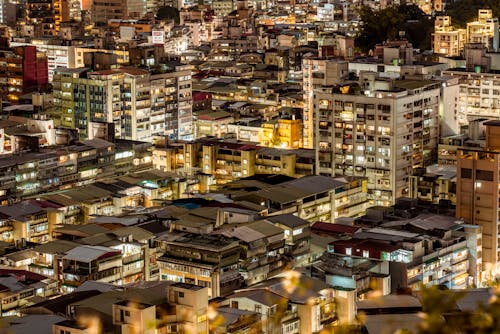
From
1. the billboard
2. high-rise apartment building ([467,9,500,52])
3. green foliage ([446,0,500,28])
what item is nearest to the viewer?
high-rise apartment building ([467,9,500,52])

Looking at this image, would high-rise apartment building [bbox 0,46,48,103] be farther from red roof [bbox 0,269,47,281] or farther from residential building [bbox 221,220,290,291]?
residential building [bbox 221,220,290,291]

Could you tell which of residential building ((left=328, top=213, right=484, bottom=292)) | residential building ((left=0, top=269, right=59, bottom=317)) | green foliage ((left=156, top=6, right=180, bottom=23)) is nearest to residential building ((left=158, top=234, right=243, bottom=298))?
residential building ((left=328, top=213, right=484, bottom=292))

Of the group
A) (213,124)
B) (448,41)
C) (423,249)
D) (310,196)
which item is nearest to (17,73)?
(213,124)

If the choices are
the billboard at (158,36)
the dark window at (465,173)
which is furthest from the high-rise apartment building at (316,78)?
the billboard at (158,36)

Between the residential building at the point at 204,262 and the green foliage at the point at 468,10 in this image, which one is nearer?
the residential building at the point at 204,262

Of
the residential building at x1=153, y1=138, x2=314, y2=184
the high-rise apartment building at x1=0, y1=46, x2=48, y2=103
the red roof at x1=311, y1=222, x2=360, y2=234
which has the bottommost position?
the red roof at x1=311, y1=222, x2=360, y2=234

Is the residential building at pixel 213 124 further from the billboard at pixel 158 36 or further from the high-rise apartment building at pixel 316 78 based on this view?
the billboard at pixel 158 36
